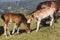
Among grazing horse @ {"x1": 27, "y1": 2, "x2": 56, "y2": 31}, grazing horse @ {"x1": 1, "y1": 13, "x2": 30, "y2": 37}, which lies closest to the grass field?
grazing horse @ {"x1": 1, "y1": 13, "x2": 30, "y2": 37}

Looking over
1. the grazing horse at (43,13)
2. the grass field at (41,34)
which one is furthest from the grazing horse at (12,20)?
the grazing horse at (43,13)

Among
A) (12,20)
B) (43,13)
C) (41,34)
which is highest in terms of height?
(12,20)

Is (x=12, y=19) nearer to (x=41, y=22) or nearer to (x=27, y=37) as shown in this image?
(x=27, y=37)

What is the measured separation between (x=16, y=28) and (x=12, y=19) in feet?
3.22

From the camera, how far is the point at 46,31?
1822 cm

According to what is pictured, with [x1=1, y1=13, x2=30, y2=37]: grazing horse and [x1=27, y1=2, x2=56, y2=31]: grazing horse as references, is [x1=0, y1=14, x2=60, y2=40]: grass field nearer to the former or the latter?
[x1=1, y1=13, x2=30, y2=37]: grazing horse

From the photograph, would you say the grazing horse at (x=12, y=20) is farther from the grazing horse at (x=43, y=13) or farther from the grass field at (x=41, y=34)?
the grazing horse at (x=43, y=13)

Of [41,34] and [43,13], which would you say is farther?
[43,13]

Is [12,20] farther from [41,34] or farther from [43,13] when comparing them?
[43,13]

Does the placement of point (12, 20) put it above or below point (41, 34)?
above

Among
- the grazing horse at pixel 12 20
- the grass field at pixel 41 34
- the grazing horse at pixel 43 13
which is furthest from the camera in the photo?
the grazing horse at pixel 43 13

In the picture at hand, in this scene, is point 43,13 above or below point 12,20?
below

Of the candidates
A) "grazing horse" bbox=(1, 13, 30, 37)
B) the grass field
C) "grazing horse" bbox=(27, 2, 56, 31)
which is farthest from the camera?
"grazing horse" bbox=(27, 2, 56, 31)

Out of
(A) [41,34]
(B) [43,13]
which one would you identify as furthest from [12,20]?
(B) [43,13]
